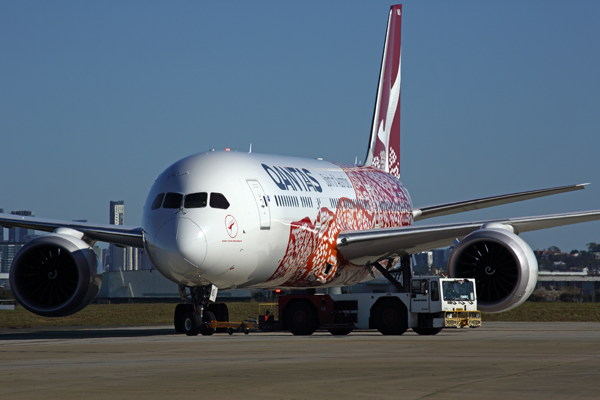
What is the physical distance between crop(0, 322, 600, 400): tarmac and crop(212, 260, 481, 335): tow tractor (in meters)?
2.12

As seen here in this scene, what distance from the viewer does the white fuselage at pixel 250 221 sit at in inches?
800

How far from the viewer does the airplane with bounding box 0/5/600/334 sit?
20.6m

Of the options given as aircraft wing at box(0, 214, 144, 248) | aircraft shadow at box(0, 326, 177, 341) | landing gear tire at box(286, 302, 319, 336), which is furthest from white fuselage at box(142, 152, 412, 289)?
aircraft wing at box(0, 214, 144, 248)

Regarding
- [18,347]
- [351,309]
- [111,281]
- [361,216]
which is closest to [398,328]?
[351,309]

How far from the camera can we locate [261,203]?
22.1m

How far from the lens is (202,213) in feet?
67.2

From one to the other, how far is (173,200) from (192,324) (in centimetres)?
307

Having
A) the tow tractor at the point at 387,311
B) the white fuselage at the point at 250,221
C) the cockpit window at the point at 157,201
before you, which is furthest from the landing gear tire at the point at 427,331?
the cockpit window at the point at 157,201

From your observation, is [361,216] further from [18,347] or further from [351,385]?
[351,385]

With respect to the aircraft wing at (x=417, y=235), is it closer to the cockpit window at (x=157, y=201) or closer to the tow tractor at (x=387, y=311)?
the tow tractor at (x=387, y=311)

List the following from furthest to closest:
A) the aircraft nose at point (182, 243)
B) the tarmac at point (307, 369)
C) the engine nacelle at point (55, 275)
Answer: the engine nacelle at point (55, 275), the aircraft nose at point (182, 243), the tarmac at point (307, 369)

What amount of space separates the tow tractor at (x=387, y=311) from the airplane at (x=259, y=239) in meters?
0.88

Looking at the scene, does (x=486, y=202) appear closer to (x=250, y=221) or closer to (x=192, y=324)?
(x=250, y=221)

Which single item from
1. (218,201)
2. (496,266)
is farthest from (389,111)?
(218,201)
